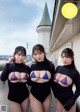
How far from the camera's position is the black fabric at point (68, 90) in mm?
2598

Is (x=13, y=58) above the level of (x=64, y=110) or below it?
above

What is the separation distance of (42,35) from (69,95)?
18049 mm

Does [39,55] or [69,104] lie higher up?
[39,55]

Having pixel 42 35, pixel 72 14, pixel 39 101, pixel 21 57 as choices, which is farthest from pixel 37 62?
pixel 42 35

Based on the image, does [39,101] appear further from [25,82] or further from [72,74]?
[72,74]

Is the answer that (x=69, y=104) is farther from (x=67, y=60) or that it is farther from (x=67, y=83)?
(x=67, y=60)

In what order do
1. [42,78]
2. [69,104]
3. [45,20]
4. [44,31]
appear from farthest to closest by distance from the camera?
[45,20], [44,31], [42,78], [69,104]

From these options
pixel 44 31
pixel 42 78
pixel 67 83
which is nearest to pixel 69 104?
pixel 67 83

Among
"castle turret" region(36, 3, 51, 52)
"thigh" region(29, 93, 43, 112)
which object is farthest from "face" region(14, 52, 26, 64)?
"castle turret" region(36, 3, 51, 52)

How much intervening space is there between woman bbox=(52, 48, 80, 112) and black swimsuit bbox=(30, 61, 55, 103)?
11cm

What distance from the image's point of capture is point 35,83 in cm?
282

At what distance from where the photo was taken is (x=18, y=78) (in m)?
2.85

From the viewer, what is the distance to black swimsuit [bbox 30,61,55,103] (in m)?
2.80

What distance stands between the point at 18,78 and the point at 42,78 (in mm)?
279
